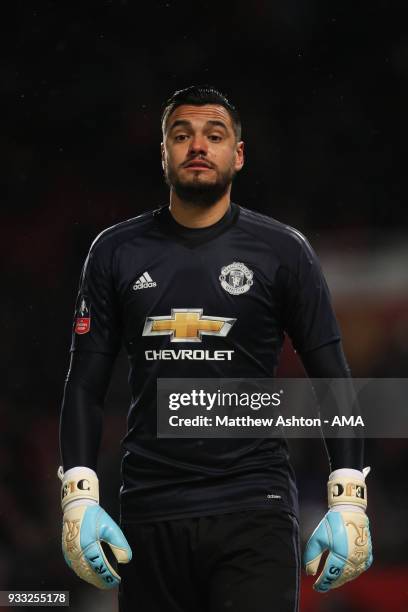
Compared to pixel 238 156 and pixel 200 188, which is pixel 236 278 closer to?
pixel 200 188

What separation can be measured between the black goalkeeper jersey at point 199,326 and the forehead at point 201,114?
1.01 ft

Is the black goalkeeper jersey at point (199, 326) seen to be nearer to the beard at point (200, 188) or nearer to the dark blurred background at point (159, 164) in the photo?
the beard at point (200, 188)

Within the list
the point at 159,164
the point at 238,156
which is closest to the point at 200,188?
the point at 238,156

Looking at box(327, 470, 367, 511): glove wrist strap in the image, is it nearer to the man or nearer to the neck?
the man

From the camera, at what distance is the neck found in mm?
3605

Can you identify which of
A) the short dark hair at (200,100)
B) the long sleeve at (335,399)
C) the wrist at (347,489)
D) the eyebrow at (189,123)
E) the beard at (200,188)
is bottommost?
the wrist at (347,489)

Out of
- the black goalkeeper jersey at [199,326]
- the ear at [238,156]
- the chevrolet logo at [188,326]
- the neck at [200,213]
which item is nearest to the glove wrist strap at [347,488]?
the black goalkeeper jersey at [199,326]

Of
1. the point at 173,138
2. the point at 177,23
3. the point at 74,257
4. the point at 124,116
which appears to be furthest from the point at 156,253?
the point at 177,23

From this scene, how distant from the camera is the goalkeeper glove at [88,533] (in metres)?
3.34

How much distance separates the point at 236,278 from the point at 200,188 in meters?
0.31

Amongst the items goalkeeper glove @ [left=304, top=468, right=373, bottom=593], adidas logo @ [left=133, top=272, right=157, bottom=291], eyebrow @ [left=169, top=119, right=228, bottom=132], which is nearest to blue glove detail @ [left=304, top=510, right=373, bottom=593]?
goalkeeper glove @ [left=304, top=468, right=373, bottom=593]

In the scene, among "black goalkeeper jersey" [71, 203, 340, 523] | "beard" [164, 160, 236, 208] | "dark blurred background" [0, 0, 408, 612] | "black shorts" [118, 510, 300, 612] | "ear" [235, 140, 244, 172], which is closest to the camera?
"black shorts" [118, 510, 300, 612]

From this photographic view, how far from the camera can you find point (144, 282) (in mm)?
3508

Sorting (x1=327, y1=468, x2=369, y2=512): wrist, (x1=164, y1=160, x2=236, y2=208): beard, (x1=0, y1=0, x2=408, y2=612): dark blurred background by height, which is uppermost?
(x1=0, y1=0, x2=408, y2=612): dark blurred background
